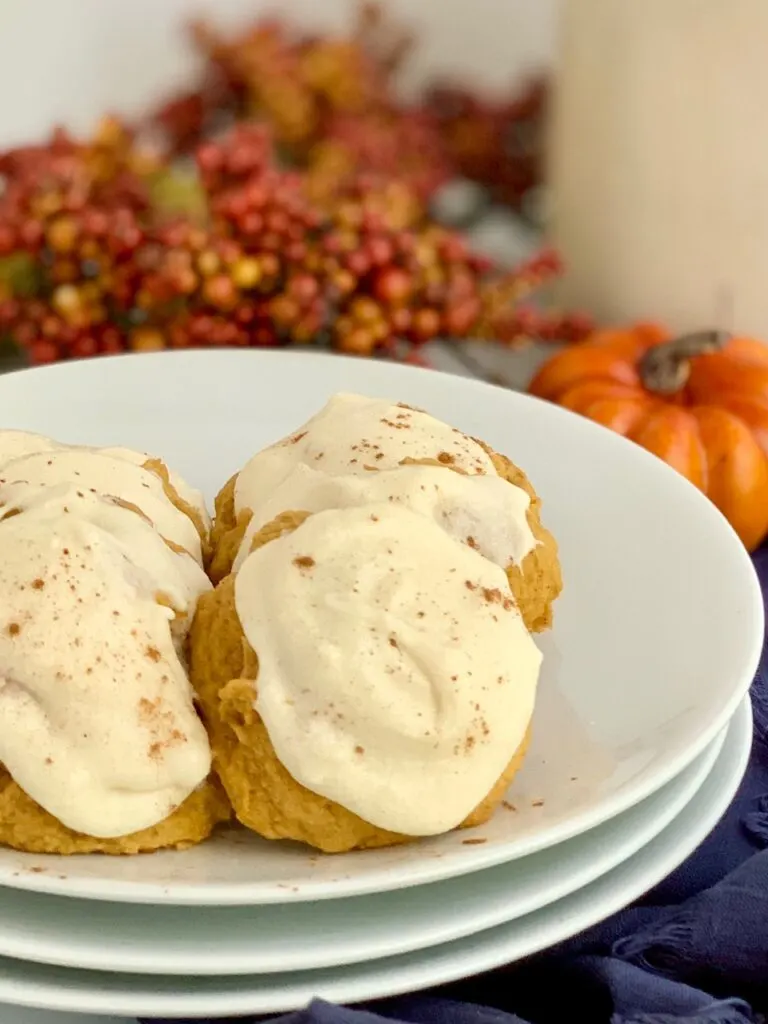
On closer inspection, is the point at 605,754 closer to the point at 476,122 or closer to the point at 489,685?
the point at 489,685

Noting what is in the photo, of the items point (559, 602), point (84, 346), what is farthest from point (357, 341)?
point (559, 602)

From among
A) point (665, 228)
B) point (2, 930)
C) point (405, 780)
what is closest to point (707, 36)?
point (665, 228)

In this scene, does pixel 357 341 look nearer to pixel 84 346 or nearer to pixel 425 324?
pixel 425 324

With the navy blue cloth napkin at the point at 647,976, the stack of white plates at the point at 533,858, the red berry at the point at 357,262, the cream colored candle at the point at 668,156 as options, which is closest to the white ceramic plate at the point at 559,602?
the stack of white plates at the point at 533,858

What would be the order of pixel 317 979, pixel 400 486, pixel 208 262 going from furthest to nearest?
pixel 208 262 < pixel 400 486 < pixel 317 979

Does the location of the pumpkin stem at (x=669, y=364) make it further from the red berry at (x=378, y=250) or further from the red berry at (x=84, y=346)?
the red berry at (x=84, y=346)

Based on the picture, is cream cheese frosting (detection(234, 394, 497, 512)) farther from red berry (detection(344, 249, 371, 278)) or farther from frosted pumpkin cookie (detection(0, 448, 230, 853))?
red berry (detection(344, 249, 371, 278))

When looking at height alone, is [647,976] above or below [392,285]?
below
